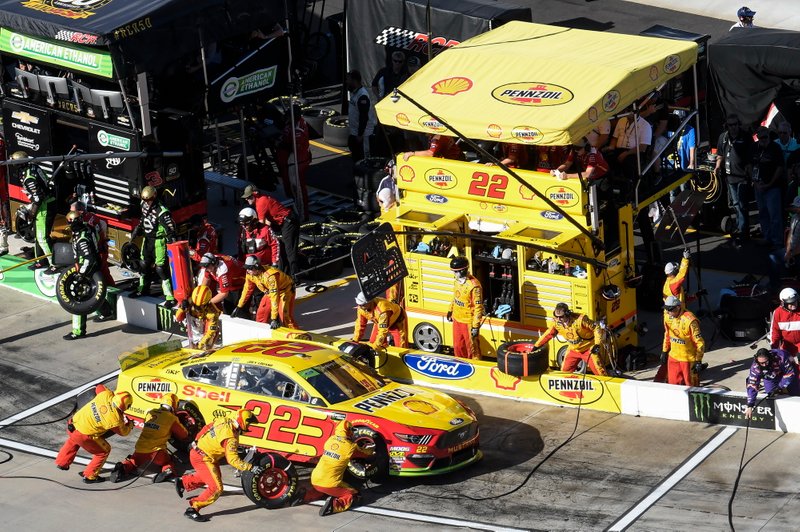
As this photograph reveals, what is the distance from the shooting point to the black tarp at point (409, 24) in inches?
1063

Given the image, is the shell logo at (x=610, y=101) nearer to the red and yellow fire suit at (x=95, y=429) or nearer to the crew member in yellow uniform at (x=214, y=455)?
the crew member in yellow uniform at (x=214, y=455)

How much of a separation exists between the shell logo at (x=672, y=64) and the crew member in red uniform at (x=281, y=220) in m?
6.03

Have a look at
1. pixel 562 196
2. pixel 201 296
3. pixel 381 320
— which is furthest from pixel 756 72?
pixel 201 296

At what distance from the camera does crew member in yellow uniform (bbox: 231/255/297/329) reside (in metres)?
20.6

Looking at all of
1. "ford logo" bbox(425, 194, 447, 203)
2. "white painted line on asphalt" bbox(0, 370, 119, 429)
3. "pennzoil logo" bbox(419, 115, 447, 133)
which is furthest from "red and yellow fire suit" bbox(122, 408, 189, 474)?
"pennzoil logo" bbox(419, 115, 447, 133)

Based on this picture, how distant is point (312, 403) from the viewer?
16875 mm

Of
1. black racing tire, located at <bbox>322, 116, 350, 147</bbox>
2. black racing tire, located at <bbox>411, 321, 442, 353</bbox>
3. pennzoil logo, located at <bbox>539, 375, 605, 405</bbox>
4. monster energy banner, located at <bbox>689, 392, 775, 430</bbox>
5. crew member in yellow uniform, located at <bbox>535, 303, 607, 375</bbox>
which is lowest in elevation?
black racing tire, located at <bbox>322, 116, 350, 147</bbox>

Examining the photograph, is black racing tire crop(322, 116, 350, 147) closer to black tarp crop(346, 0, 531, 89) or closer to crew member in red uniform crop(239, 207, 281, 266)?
black tarp crop(346, 0, 531, 89)

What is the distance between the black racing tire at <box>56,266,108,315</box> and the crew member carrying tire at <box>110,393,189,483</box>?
→ 14.8 ft

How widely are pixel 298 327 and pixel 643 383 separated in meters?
5.79

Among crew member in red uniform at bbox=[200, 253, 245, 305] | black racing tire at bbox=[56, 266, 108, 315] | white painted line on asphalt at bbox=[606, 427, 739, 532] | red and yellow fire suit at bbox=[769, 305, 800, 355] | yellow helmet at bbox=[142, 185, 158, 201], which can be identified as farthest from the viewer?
yellow helmet at bbox=[142, 185, 158, 201]

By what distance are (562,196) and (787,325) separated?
10.8ft

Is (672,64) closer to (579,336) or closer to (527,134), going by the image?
(527,134)

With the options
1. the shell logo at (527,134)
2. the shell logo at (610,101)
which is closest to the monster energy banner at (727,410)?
the shell logo at (527,134)
